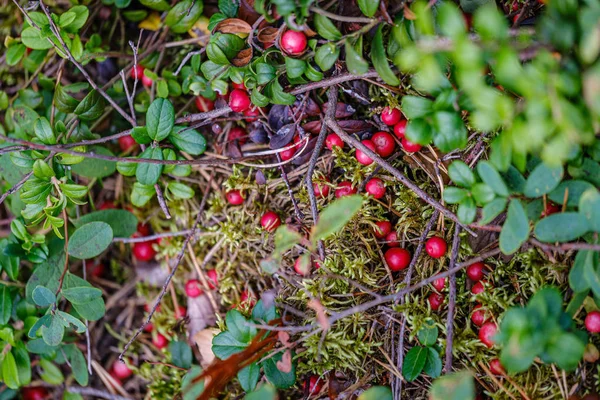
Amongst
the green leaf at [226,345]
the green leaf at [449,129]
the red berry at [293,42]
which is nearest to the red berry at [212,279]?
the green leaf at [226,345]

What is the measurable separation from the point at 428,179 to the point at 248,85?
106 centimetres

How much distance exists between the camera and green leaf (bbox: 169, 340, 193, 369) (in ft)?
9.77

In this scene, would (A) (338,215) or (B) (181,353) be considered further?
(B) (181,353)

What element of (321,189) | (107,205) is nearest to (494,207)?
(321,189)

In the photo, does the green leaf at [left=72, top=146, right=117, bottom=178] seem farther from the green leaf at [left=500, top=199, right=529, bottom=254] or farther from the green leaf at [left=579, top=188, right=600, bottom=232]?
the green leaf at [left=579, top=188, right=600, bottom=232]

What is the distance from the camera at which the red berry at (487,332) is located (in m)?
2.35

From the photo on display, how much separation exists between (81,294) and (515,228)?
2.20 metres

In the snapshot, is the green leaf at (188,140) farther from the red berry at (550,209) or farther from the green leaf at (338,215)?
the red berry at (550,209)

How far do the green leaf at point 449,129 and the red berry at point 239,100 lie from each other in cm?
109

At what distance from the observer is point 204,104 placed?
3.00 metres

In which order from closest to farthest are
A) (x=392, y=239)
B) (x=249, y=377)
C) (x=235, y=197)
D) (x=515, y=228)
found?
(x=515, y=228)
(x=249, y=377)
(x=392, y=239)
(x=235, y=197)

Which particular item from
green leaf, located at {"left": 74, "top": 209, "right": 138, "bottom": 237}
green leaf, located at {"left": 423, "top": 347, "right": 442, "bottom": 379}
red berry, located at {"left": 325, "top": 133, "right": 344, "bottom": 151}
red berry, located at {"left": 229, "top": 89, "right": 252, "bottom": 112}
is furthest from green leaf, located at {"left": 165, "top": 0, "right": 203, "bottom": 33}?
green leaf, located at {"left": 423, "top": 347, "right": 442, "bottom": 379}

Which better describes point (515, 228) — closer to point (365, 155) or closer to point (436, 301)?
point (436, 301)

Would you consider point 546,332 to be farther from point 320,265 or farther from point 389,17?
point 389,17
